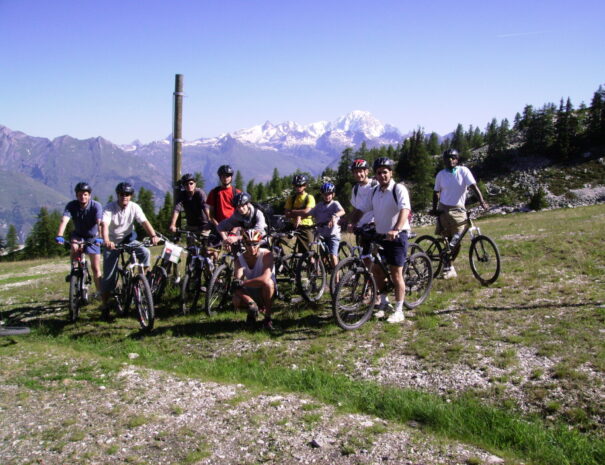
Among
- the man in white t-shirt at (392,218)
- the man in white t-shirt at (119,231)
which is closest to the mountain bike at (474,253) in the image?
the man in white t-shirt at (392,218)

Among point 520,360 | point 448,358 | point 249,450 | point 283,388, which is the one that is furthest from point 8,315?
point 520,360

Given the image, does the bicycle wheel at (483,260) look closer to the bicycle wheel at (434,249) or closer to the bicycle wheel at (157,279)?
the bicycle wheel at (434,249)

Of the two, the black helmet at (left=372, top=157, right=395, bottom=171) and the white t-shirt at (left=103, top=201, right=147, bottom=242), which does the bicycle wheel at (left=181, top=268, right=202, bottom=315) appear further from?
the black helmet at (left=372, top=157, right=395, bottom=171)

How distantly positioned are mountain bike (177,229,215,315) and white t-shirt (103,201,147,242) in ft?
3.50

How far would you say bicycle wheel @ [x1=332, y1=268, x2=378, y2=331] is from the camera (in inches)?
315

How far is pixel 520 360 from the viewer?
640 centimetres

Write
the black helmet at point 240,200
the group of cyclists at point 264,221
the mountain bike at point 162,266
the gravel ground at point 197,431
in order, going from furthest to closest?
1. the mountain bike at point 162,266
2. the black helmet at point 240,200
3. the group of cyclists at point 264,221
4. the gravel ground at point 197,431

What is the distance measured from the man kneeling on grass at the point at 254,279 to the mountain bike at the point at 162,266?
5.20 feet

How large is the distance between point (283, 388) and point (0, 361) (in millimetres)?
5479

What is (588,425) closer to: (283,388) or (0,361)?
(283,388)

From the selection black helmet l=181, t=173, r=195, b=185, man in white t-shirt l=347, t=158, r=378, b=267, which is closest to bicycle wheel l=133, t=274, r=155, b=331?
black helmet l=181, t=173, r=195, b=185

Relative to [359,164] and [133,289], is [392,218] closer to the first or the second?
[359,164]

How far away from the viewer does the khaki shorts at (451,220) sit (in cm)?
1025

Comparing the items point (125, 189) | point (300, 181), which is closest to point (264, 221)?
point (300, 181)
